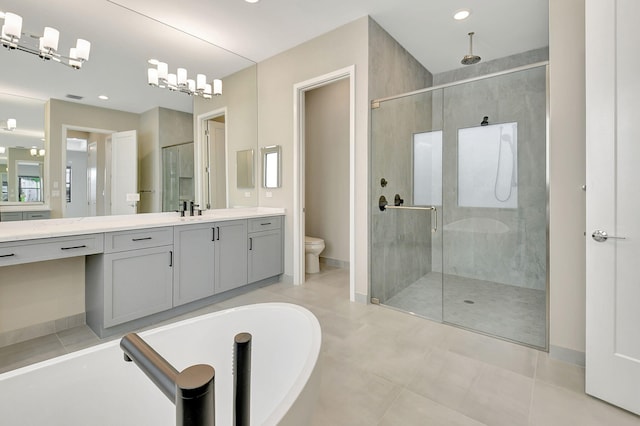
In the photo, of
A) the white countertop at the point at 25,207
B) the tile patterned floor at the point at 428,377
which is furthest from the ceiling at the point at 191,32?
the tile patterned floor at the point at 428,377

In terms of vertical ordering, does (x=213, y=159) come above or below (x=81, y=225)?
above

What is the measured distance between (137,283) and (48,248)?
65cm

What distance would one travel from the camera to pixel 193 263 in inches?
113

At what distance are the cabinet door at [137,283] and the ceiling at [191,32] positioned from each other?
1.31m

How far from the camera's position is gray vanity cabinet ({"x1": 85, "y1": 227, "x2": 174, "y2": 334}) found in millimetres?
2309

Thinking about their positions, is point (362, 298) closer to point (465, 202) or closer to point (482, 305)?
point (482, 305)

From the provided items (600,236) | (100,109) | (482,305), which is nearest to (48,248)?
(100,109)

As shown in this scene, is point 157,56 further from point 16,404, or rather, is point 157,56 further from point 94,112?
point 16,404

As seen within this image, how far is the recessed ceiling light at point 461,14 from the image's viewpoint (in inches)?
116

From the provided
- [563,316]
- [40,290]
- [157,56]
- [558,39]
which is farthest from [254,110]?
[563,316]

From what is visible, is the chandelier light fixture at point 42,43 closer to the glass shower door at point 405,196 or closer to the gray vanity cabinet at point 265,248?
the gray vanity cabinet at point 265,248

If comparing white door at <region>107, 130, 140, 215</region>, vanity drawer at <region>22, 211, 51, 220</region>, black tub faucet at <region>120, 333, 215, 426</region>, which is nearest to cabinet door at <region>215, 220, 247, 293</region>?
white door at <region>107, 130, 140, 215</region>

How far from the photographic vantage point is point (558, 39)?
1.99 m

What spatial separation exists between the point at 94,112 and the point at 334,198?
3167 mm
